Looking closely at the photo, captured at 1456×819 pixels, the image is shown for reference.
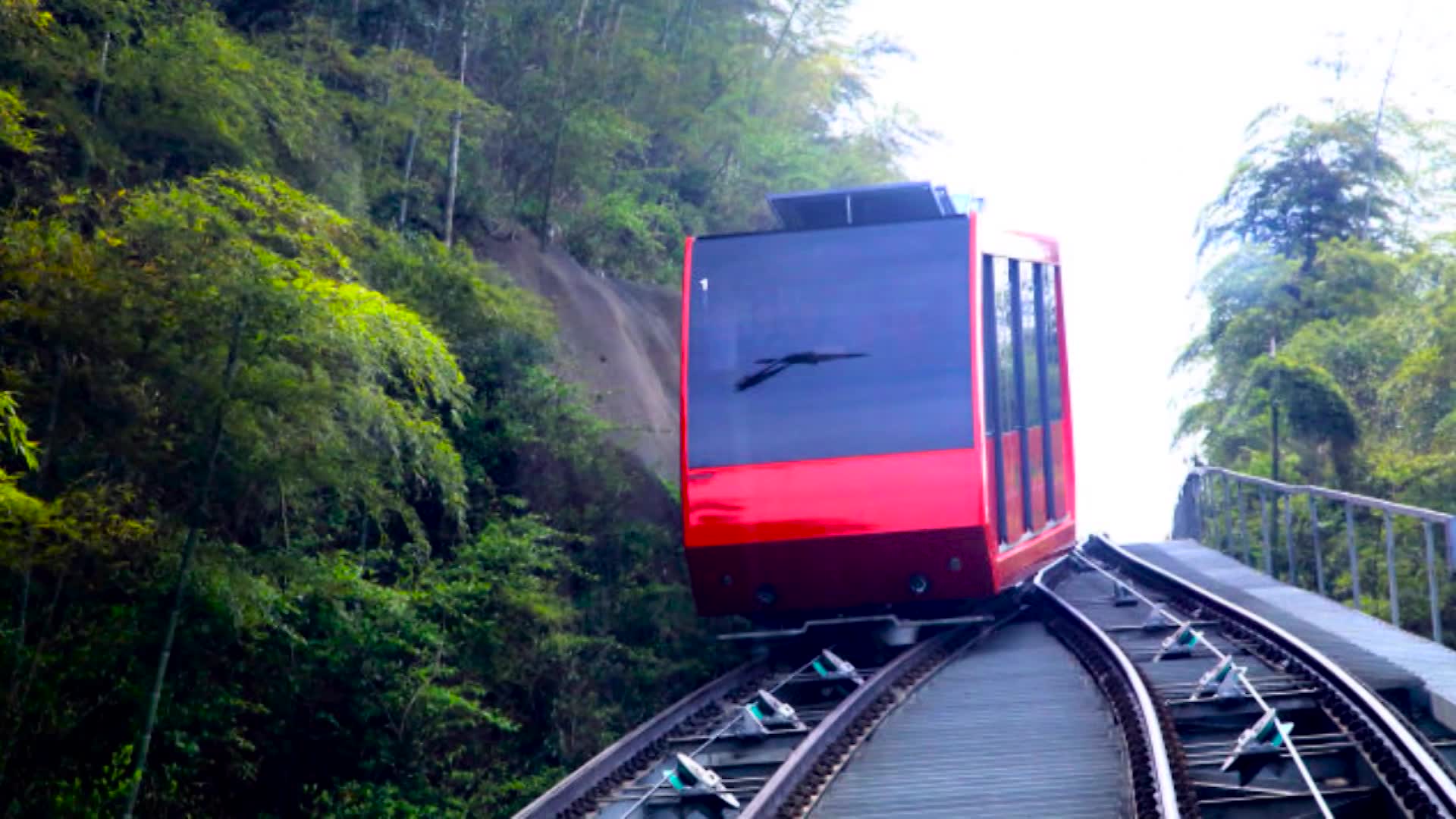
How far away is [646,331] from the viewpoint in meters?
22.0

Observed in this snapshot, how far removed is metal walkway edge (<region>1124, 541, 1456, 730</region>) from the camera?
33.4ft

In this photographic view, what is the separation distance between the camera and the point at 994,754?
9.56 meters

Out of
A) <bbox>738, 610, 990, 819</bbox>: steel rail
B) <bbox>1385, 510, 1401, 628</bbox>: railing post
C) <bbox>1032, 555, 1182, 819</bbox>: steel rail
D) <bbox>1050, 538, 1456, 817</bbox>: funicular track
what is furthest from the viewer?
<bbox>1385, 510, 1401, 628</bbox>: railing post

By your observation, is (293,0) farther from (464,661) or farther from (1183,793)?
(1183,793)

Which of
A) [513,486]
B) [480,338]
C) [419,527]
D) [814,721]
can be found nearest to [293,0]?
[480,338]

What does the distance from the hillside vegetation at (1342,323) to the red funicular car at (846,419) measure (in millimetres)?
8440

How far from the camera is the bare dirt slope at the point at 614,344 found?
1805 centimetres

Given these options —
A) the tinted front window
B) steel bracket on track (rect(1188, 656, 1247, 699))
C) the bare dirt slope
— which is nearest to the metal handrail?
steel bracket on track (rect(1188, 656, 1247, 699))

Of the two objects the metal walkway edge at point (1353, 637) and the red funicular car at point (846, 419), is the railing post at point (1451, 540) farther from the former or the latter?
the red funicular car at point (846, 419)

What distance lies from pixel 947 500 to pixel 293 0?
27.7 feet

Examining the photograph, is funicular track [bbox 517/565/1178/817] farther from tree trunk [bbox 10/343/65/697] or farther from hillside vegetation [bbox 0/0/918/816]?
tree trunk [bbox 10/343/65/697]

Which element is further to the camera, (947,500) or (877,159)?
(877,159)

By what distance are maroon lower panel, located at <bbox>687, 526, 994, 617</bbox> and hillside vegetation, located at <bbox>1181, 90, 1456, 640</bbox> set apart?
837cm

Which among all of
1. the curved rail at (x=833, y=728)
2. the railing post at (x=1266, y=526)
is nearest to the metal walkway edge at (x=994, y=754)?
the curved rail at (x=833, y=728)
